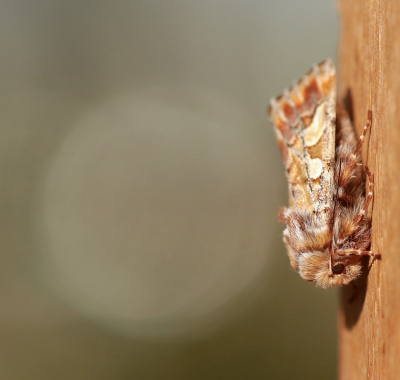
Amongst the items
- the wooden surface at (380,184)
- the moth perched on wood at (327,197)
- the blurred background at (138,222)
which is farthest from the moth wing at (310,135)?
the blurred background at (138,222)

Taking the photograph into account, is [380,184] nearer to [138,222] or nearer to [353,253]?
[353,253]

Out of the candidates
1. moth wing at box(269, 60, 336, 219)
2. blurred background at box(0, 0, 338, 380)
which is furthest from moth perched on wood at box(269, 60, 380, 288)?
blurred background at box(0, 0, 338, 380)

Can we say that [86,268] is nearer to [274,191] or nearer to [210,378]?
[210,378]

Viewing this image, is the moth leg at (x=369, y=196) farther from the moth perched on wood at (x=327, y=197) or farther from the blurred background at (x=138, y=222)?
the blurred background at (x=138, y=222)

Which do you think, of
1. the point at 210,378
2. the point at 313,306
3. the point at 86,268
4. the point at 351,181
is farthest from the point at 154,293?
the point at 351,181

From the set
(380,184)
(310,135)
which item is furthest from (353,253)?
(310,135)

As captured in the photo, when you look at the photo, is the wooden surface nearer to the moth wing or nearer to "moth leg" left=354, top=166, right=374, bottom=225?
"moth leg" left=354, top=166, right=374, bottom=225
